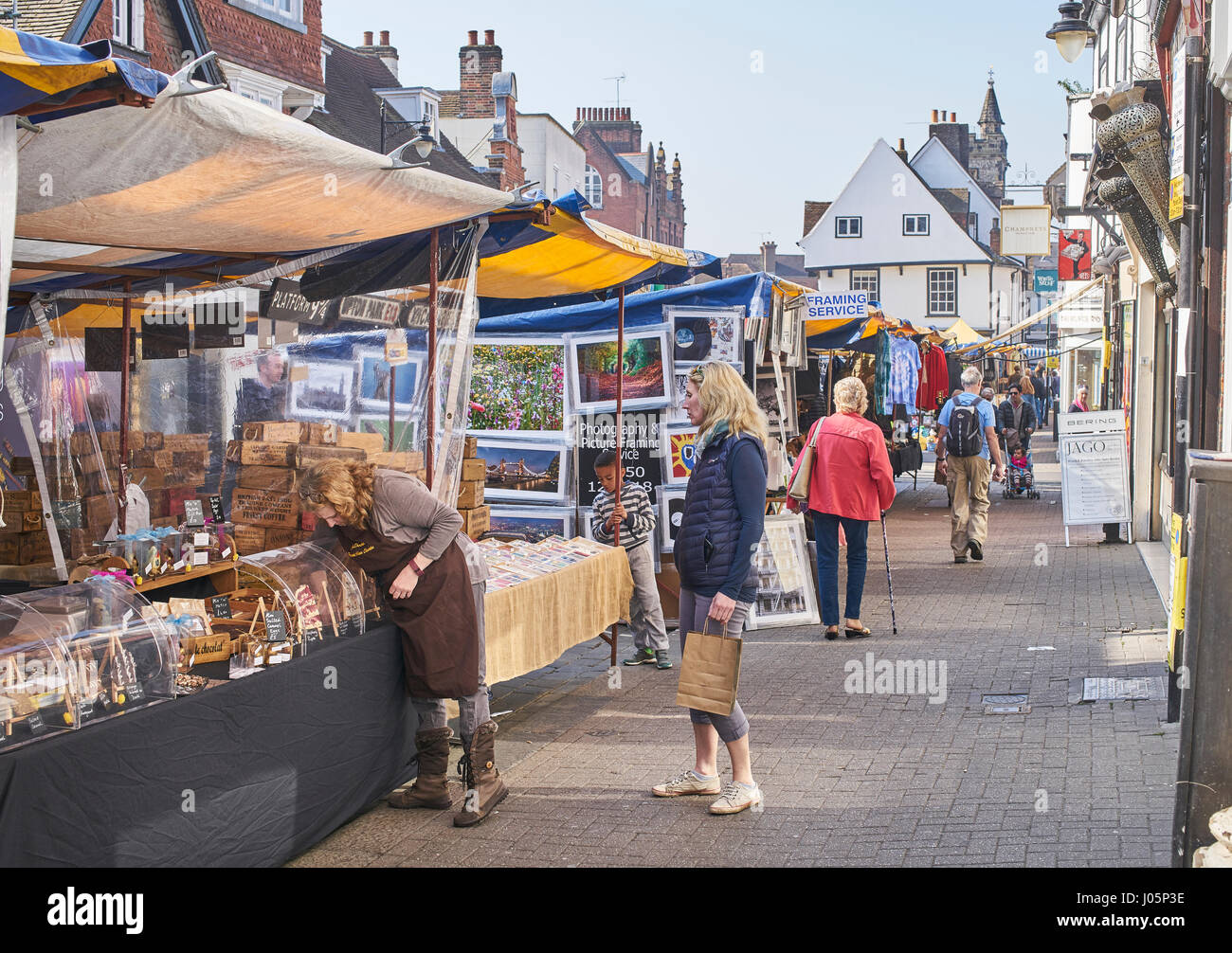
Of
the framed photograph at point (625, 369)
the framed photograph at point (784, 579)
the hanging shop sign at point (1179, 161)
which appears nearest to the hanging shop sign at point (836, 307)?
the framed photograph at point (625, 369)

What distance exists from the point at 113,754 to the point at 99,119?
2053mm

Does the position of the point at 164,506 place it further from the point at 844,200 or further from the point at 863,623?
the point at 844,200

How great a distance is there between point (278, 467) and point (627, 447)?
171 inches

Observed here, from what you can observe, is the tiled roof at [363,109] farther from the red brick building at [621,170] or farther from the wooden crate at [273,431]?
the red brick building at [621,170]

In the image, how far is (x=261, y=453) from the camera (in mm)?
6719

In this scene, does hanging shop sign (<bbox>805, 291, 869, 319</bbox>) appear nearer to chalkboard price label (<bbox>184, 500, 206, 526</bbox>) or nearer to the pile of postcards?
the pile of postcards

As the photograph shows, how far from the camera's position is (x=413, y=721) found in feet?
20.4

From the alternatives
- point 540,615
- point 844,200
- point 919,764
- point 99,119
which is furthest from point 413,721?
point 844,200

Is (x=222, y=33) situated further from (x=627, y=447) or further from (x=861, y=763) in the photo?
(x=861, y=763)

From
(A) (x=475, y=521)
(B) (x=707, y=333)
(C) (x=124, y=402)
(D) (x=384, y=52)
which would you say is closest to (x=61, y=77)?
(C) (x=124, y=402)

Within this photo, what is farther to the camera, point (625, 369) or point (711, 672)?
point (625, 369)

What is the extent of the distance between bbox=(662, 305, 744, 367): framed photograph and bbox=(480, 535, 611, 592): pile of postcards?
2.46 m

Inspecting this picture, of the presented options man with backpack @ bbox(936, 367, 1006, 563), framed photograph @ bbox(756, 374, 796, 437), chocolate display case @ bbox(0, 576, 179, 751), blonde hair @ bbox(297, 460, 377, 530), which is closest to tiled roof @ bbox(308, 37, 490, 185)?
man with backpack @ bbox(936, 367, 1006, 563)

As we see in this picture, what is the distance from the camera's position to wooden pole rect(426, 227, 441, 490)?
654 centimetres
